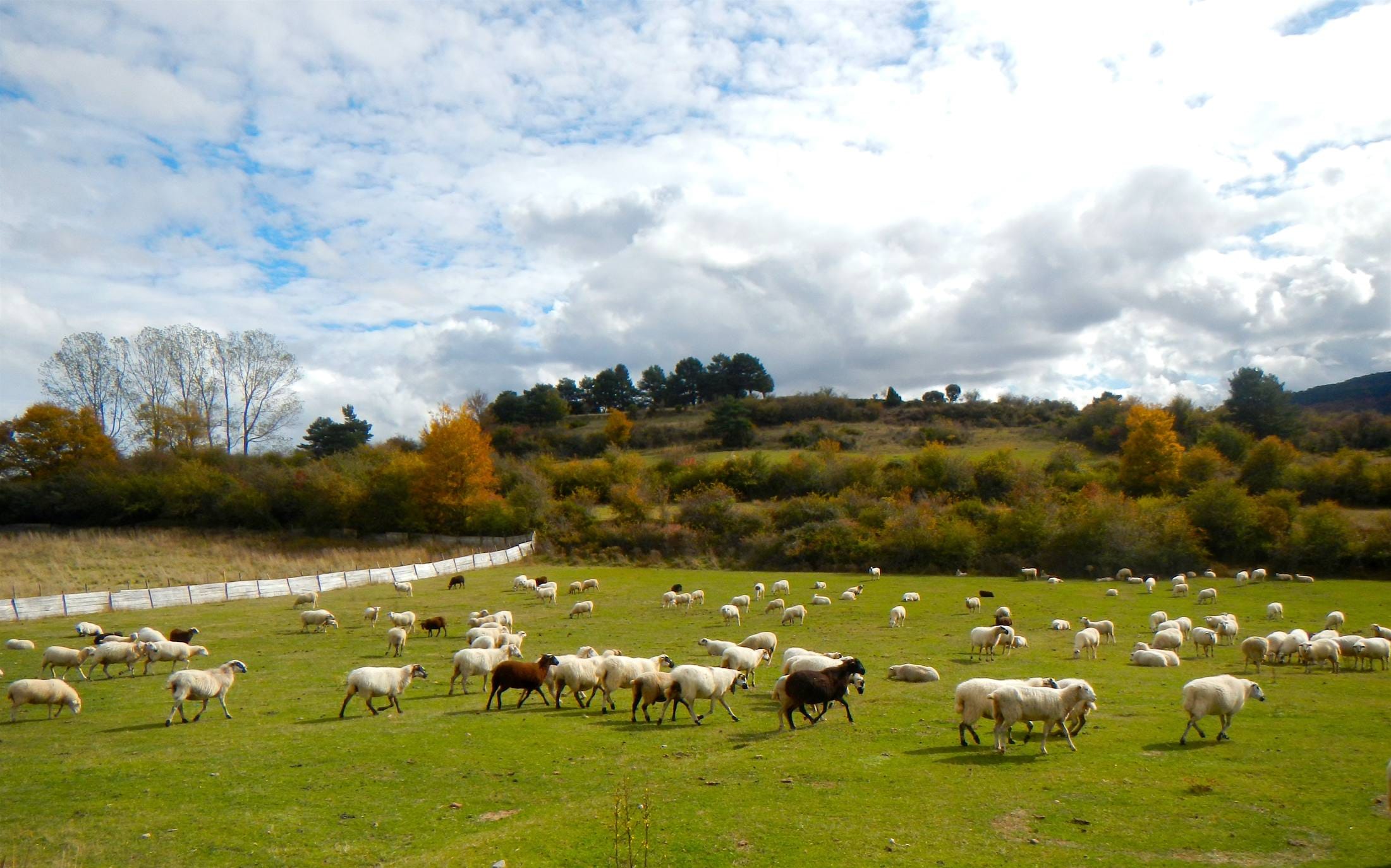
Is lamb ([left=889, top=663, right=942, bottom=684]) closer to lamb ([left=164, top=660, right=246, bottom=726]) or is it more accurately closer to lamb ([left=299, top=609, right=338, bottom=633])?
lamb ([left=164, top=660, right=246, bottom=726])

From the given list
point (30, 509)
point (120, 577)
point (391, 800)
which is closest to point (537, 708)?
point (391, 800)

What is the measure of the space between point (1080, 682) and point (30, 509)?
86412mm

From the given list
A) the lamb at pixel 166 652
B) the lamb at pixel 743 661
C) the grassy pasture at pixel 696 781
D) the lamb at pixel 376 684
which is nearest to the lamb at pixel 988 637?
the grassy pasture at pixel 696 781

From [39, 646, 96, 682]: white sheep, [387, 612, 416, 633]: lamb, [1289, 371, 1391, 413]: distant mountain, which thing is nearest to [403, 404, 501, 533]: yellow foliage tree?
[387, 612, 416, 633]: lamb

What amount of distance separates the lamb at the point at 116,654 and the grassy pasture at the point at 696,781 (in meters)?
0.86

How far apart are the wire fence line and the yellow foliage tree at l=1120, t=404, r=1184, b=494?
53850 mm

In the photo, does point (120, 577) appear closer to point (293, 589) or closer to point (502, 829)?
point (293, 589)

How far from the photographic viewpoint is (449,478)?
226 feet

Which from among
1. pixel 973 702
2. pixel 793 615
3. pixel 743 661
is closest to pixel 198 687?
pixel 743 661

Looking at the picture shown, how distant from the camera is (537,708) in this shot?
663 inches

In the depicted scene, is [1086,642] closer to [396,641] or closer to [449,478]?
[396,641]

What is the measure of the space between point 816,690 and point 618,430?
93.7m

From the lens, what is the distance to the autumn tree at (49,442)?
7544 cm

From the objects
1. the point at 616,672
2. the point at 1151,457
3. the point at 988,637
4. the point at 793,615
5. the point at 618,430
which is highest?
the point at 618,430
